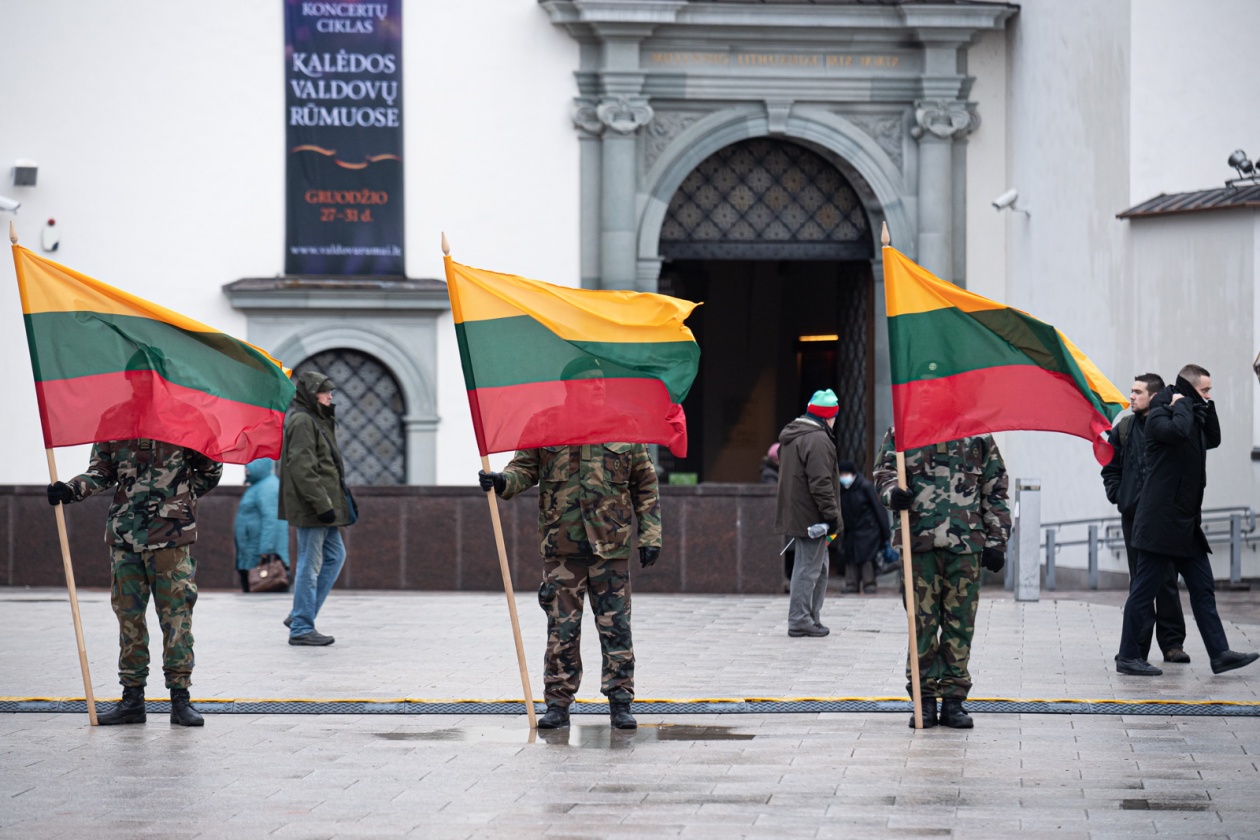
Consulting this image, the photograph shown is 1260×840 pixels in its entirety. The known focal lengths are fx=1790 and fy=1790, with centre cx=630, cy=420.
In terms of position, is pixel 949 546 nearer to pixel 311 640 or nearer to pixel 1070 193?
pixel 311 640

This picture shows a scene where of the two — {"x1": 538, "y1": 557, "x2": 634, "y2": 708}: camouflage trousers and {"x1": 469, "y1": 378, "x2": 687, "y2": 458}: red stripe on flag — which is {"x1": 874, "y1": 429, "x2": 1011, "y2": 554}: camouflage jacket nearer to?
{"x1": 469, "y1": 378, "x2": 687, "y2": 458}: red stripe on flag

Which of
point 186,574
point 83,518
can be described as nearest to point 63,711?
point 186,574

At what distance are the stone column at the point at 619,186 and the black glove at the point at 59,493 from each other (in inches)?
490

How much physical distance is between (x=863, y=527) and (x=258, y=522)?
5967 millimetres

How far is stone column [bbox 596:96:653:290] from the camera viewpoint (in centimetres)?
2070

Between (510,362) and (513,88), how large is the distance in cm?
1270

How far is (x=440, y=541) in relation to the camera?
17.7m

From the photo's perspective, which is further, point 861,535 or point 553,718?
point 861,535

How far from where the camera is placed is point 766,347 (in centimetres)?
2870

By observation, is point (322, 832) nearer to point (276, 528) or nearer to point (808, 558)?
point (808, 558)

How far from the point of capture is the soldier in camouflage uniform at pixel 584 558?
8414 millimetres

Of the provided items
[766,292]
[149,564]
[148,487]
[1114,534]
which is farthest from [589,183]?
[149,564]

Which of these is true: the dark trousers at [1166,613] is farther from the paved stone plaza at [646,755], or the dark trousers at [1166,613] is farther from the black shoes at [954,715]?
the black shoes at [954,715]

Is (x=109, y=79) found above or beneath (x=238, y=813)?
above
